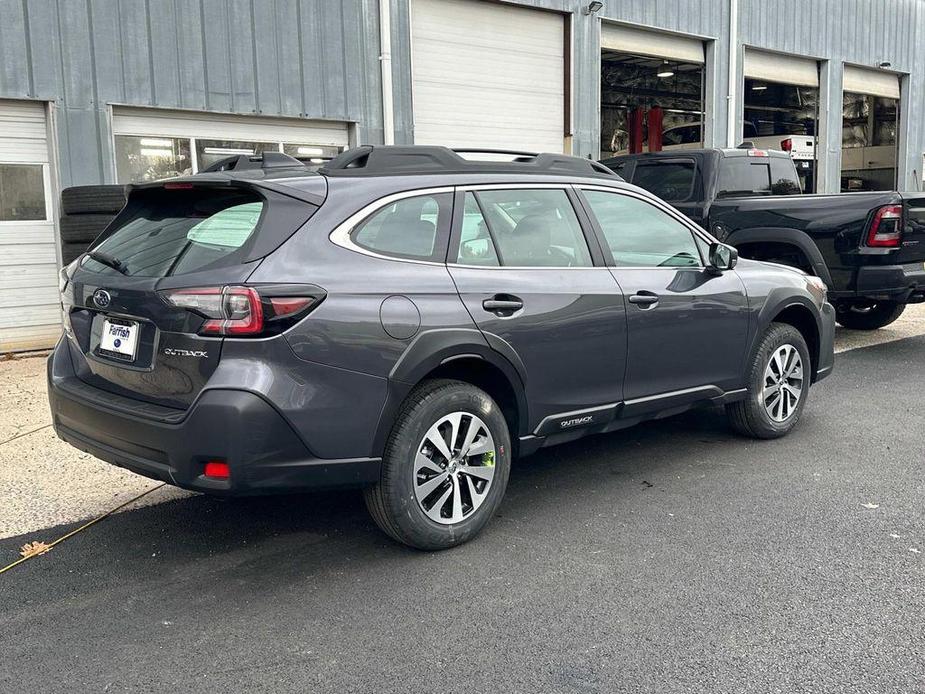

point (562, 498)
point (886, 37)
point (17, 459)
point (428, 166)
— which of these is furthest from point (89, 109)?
point (886, 37)

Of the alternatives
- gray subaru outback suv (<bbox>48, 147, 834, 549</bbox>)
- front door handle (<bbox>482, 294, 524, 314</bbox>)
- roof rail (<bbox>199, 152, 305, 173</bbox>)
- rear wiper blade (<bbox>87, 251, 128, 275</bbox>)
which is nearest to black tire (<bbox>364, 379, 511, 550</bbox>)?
gray subaru outback suv (<bbox>48, 147, 834, 549</bbox>)

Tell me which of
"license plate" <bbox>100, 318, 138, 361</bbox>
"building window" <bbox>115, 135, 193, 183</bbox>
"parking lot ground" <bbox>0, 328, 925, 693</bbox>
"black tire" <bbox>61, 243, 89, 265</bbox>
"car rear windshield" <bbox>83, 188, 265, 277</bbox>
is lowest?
"parking lot ground" <bbox>0, 328, 925, 693</bbox>

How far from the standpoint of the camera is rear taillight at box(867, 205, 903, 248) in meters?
8.16

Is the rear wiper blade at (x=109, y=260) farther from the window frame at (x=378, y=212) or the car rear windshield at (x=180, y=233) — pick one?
the window frame at (x=378, y=212)

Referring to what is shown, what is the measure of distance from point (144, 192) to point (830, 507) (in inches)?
145

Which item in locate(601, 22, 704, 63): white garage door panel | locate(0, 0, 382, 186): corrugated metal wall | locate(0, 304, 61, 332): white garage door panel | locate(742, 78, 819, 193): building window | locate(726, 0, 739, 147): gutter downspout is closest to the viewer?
locate(0, 0, 382, 186): corrugated metal wall

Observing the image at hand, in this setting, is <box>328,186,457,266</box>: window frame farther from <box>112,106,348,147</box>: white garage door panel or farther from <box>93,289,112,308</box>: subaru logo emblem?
<box>112,106,348,147</box>: white garage door panel

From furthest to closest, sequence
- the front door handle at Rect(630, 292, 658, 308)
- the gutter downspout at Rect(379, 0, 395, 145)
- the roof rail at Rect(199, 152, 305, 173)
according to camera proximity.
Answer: the gutter downspout at Rect(379, 0, 395, 145)
the front door handle at Rect(630, 292, 658, 308)
the roof rail at Rect(199, 152, 305, 173)

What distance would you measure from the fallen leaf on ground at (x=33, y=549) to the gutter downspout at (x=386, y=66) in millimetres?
8234

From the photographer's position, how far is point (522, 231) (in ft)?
14.7

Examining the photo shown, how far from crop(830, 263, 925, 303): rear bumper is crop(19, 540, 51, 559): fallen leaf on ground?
7.02 metres

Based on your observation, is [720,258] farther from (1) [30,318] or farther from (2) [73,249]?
(1) [30,318]

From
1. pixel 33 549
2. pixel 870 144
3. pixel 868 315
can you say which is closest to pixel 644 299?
pixel 33 549

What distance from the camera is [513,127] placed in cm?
1335
